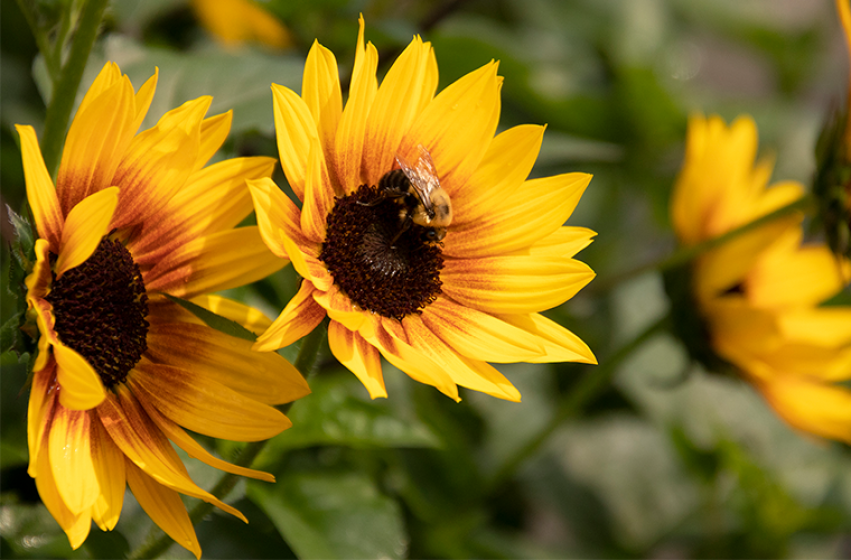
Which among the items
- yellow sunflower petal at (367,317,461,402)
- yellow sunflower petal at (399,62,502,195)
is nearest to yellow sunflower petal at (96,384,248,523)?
yellow sunflower petal at (367,317,461,402)

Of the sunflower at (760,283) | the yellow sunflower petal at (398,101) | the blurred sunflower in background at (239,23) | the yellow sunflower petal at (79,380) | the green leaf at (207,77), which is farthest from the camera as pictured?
the blurred sunflower in background at (239,23)

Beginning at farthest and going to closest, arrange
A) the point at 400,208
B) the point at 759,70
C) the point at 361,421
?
1. the point at 759,70
2. the point at 361,421
3. the point at 400,208

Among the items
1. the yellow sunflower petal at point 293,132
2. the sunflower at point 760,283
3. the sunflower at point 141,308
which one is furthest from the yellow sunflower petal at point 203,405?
the sunflower at point 760,283

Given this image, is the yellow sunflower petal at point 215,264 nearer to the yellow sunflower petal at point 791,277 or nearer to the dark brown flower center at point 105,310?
the dark brown flower center at point 105,310

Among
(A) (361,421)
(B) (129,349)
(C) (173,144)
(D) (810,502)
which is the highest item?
(C) (173,144)

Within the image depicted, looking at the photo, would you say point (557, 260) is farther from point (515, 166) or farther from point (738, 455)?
point (738, 455)

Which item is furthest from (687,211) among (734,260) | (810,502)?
(810,502)

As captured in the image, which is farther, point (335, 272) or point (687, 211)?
point (687, 211)
